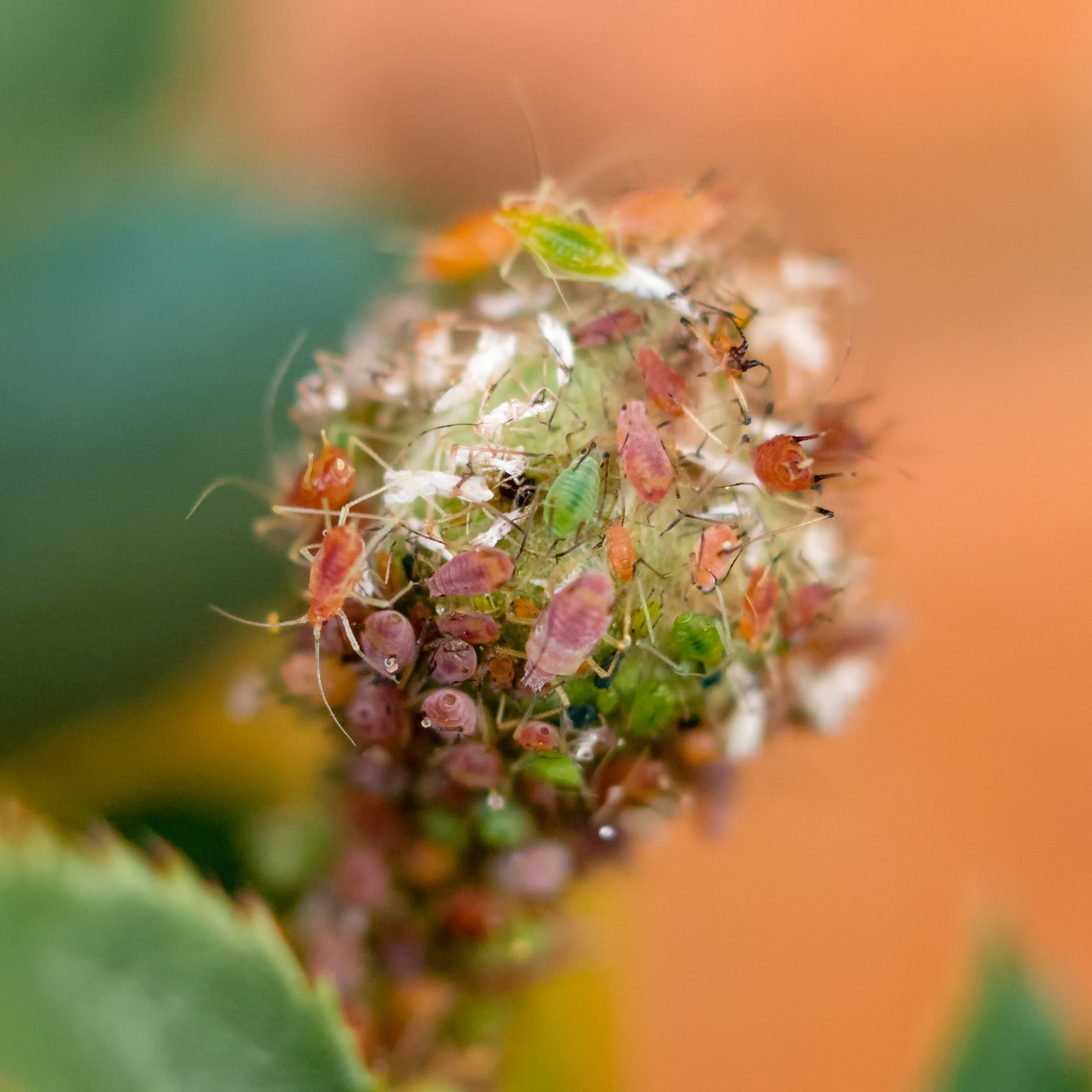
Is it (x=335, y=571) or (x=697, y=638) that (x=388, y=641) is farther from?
(x=697, y=638)

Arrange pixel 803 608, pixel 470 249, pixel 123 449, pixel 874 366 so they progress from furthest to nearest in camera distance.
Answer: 1. pixel 874 366
2. pixel 123 449
3. pixel 470 249
4. pixel 803 608

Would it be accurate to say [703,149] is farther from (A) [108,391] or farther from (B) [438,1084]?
(B) [438,1084]

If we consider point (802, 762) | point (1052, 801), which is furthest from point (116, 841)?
point (1052, 801)

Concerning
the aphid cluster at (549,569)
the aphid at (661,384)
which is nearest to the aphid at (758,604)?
the aphid cluster at (549,569)

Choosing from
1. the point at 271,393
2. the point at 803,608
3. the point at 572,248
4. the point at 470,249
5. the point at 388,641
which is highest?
the point at 271,393

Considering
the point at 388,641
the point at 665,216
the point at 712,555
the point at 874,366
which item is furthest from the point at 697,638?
the point at 874,366

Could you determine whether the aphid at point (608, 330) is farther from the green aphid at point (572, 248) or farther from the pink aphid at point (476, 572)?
the pink aphid at point (476, 572)

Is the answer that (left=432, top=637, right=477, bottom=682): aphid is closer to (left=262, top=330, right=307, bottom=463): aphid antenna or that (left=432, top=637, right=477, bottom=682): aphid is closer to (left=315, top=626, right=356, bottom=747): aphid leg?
(left=315, top=626, right=356, bottom=747): aphid leg
